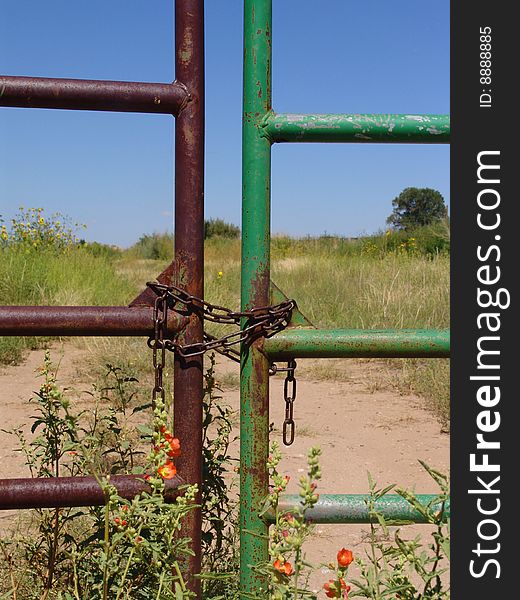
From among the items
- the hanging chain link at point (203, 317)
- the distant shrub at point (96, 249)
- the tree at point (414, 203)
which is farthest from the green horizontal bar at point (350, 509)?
the tree at point (414, 203)

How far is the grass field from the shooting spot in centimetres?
601

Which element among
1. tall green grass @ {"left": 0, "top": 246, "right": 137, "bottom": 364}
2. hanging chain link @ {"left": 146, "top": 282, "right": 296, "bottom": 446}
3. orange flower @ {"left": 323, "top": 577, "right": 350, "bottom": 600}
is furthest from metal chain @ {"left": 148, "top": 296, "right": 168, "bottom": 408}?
tall green grass @ {"left": 0, "top": 246, "right": 137, "bottom": 364}

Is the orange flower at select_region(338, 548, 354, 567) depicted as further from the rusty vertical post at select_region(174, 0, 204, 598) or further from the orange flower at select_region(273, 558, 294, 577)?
the rusty vertical post at select_region(174, 0, 204, 598)

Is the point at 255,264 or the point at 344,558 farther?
the point at 255,264

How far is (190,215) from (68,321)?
30 cm

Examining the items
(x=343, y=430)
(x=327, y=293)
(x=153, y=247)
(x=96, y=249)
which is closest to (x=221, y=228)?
(x=153, y=247)

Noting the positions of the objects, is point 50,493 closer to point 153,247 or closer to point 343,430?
point 343,430

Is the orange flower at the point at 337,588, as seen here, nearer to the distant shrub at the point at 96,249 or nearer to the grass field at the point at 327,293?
the grass field at the point at 327,293

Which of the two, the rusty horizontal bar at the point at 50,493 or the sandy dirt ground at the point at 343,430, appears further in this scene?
the sandy dirt ground at the point at 343,430

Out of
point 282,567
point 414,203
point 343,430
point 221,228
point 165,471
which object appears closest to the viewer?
point 282,567

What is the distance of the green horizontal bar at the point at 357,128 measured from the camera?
1363 millimetres

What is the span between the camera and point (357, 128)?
53.7 inches

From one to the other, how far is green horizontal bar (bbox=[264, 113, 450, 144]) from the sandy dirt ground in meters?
1.23

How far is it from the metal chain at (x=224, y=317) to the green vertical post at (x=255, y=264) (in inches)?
0.9
